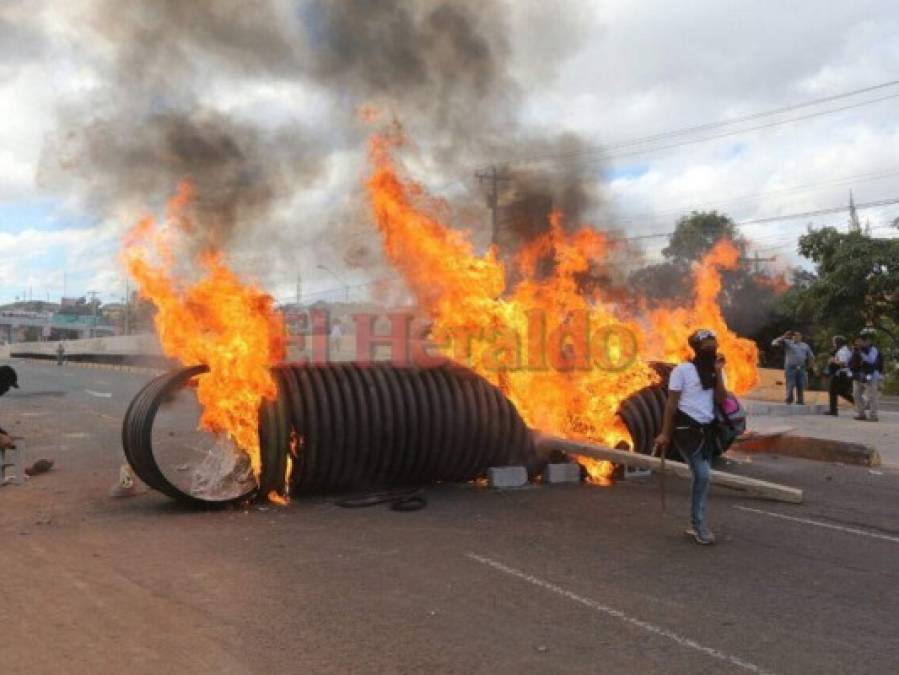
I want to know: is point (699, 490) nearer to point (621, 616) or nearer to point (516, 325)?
point (621, 616)

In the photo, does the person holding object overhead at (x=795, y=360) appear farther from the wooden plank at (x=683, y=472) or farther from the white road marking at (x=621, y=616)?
the white road marking at (x=621, y=616)

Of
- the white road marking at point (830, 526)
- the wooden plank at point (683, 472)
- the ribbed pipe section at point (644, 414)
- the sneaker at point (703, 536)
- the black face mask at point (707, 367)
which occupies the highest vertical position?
the black face mask at point (707, 367)

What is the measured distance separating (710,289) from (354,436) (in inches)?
240

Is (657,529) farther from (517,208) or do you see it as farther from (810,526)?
(517,208)

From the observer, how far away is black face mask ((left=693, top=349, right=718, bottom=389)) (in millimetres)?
6367

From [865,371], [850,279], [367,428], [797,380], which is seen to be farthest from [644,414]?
[850,279]

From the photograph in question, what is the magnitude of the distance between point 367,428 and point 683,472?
3134 mm

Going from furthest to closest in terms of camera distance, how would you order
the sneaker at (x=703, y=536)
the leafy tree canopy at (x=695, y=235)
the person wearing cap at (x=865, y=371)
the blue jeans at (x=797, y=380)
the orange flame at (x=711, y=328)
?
the leafy tree canopy at (x=695, y=235), the blue jeans at (x=797, y=380), the person wearing cap at (x=865, y=371), the orange flame at (x=711, y=328), the sneaker at (x=703, y=536)

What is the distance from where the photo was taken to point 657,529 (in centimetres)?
673

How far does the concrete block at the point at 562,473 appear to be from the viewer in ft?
29.1

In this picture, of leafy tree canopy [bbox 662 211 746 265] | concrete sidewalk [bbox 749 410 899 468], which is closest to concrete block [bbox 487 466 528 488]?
concrete sidewalk [bbox 749 410 899 468]

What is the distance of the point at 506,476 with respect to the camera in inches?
340

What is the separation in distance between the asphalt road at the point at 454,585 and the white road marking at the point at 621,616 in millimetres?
16

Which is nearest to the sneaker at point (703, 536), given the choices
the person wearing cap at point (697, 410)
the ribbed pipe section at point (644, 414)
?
the person wearing cap at point (697, 410)
